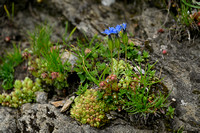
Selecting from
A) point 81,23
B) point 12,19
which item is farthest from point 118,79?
point 12,19

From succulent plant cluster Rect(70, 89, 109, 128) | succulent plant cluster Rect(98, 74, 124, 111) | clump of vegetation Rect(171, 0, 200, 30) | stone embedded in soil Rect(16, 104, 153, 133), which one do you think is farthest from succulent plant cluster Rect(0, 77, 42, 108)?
clump of vegetation Rect(171, 0, 200, 30)

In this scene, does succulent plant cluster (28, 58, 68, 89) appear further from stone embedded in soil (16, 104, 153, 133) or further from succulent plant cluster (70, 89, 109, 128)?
succulent plant cluster (70, 89, 109, 128)

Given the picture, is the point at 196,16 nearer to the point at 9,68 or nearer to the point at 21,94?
the point at 21,94

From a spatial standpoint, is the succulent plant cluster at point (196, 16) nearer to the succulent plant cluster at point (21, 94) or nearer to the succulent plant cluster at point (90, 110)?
the succulent plant cluster at point (90, 110)

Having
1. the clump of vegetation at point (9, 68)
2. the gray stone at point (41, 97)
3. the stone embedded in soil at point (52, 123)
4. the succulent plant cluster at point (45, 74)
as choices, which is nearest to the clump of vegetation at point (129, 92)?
the stone embedded in soil at point (52, 123)

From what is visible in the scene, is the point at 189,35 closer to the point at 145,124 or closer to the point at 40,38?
the point at 145,124

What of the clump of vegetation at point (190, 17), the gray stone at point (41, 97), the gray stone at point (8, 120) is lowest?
the gray stone at point (8, 120)

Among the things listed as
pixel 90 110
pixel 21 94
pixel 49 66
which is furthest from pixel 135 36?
pixel 21 94

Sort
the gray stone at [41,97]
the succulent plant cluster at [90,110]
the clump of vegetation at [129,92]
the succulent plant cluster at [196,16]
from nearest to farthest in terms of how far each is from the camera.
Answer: the clump of vegetation at [129,92] < the succulent plant cluster at [90,110] < the succulent plant cluster at [196,16] < the gray stone at [41,97]
